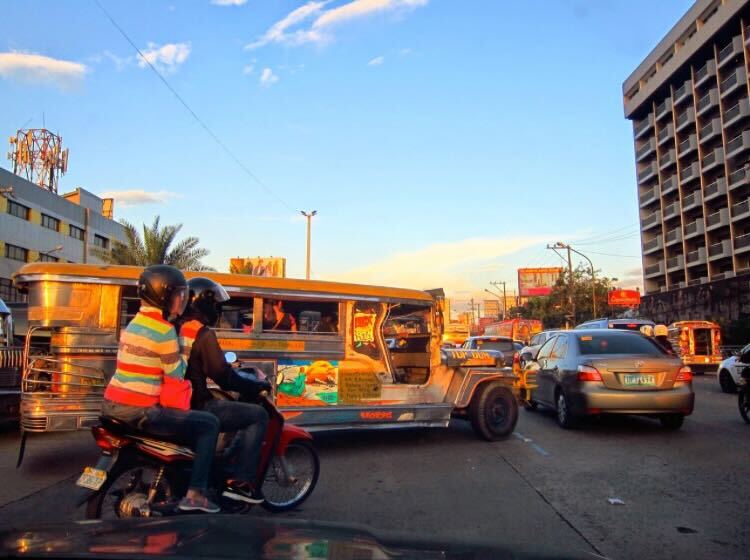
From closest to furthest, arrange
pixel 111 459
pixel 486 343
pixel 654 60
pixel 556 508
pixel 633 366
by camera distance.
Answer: pixel 111 459, pixel 556 508, pixel 633 366, pixel 486 343, pixel 654 60

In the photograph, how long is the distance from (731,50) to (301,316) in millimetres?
50713

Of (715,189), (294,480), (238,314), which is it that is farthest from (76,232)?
(715,189)

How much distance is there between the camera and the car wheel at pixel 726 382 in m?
15.4

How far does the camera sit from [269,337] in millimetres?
7500

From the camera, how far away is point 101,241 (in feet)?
170

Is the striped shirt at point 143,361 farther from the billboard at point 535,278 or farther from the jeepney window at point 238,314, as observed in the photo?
the billboard at point 535,278

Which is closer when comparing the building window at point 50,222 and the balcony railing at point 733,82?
the building window at point 50,222

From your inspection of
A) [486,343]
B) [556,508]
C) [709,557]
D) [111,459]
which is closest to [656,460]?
[556,508]

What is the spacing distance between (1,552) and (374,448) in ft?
20.8

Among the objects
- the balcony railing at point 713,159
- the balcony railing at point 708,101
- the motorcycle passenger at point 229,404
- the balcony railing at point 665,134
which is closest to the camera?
the motorcycle passenger at point 229,404

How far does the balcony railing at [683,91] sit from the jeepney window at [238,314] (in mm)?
55639

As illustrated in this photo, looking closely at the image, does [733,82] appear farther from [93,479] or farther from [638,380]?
[93,479]

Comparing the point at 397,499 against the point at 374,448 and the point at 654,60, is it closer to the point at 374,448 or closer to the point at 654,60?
the point at 374,448

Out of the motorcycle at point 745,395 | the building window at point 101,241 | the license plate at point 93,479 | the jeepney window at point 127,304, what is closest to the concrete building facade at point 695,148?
the motorcycle at point 745,395
